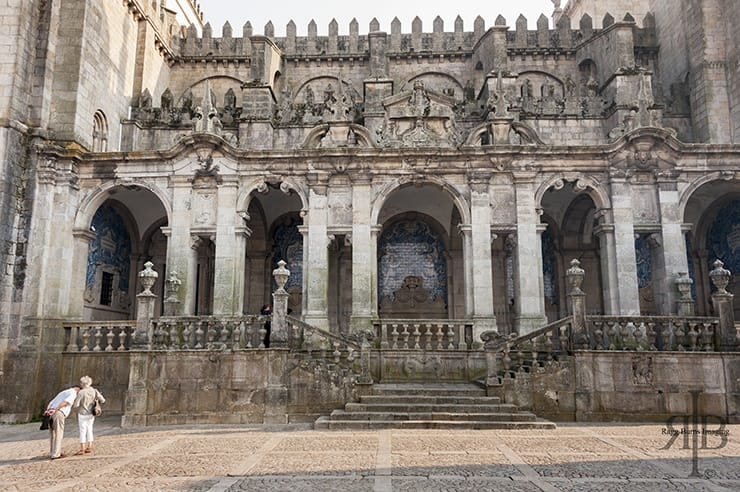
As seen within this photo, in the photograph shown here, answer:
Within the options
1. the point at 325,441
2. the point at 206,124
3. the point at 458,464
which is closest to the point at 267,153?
the point at 206,124

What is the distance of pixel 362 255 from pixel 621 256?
706cm

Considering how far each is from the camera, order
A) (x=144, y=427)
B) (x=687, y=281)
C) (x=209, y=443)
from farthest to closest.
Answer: (x=687, y=281), (x=144, y=427), (x=209, y=443)

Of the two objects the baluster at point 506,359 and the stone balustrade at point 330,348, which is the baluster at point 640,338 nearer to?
the baluster at point 506,359

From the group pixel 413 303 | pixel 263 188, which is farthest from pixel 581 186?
pixel 263 188

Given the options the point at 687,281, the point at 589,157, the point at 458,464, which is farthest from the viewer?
the point at 589,157

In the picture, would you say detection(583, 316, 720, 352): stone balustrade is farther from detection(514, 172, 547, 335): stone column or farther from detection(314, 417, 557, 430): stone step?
detection(314, 417, 557, 430): stone step

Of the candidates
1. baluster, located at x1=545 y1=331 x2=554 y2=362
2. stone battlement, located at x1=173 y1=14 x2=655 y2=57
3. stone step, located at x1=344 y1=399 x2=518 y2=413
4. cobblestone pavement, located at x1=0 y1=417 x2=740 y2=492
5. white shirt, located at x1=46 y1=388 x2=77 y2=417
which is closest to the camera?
cobblestone pavement, located at x1=0 y1=417 x2=740 y2=492

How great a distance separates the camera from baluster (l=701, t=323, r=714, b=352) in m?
12.1

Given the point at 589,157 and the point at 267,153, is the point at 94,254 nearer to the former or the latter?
the point at 267,153

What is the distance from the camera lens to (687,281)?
545 inches

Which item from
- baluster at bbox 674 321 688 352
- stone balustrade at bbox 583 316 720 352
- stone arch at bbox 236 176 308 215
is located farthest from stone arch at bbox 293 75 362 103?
baluster at bbox 674 321 688 352

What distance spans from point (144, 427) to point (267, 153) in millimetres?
7826

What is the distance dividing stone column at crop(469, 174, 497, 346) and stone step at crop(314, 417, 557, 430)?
141 inches

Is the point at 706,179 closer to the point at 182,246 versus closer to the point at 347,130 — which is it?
the point at 347,130
